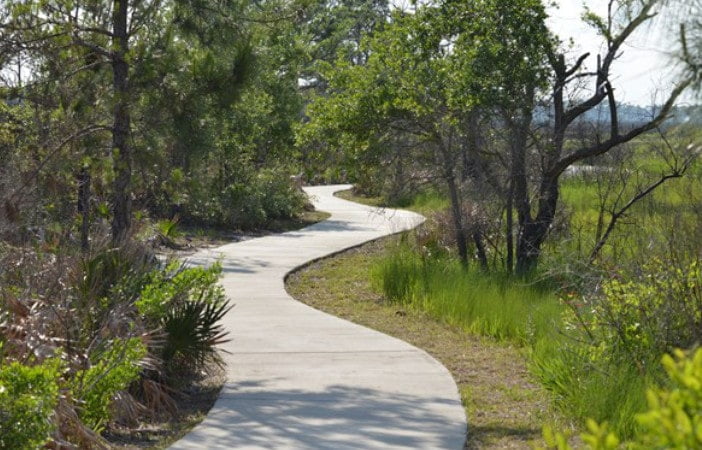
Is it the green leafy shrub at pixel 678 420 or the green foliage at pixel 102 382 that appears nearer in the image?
the green leafy shrub at pixel 678 420

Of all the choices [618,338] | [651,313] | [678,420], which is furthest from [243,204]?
[678,420]

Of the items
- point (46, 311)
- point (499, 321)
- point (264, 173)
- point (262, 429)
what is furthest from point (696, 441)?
point (264, 173)

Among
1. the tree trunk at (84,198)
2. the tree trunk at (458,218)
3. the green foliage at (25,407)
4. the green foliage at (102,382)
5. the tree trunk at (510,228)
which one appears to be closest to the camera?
the green foliage at (25,407)

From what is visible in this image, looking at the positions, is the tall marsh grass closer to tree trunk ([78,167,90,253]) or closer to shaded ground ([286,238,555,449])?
shaded ground ([286,238,555,449])

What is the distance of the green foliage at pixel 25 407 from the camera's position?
516 cm

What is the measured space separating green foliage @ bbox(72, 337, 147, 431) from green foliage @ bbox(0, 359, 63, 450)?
101 cm

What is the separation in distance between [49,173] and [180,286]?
331 centimetres

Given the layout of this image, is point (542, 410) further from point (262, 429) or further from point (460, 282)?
point (460, 282)

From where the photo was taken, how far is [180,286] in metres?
8.44

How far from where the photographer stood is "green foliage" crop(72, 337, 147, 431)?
6.52 meters

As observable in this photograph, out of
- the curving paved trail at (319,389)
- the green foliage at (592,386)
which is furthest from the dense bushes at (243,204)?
the green foliage at (592,386)

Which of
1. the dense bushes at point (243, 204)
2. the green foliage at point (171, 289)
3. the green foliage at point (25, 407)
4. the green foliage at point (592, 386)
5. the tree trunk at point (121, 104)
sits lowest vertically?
the green foliage at point (592, 386)

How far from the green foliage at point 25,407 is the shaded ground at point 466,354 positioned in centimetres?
259

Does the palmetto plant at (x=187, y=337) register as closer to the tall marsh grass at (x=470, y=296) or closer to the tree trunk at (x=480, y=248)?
the tall marsh grass at (x=470, y=296)
